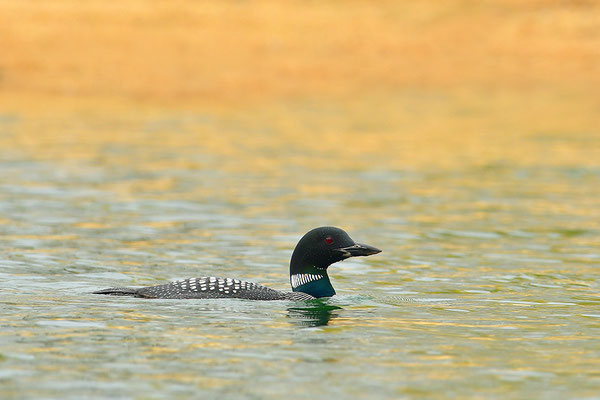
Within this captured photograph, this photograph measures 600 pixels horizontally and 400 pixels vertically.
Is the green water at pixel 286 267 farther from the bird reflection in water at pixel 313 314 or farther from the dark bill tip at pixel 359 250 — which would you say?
the dark bill tip at pixel 359 250

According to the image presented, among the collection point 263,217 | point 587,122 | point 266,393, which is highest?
point 587,122

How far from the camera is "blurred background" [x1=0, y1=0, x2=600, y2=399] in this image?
9.52m

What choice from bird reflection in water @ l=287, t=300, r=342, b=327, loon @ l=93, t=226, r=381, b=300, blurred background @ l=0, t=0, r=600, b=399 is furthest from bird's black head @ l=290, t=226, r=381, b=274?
blurred background @ l=0, t=0, r=600, b=399

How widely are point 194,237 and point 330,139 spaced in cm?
1203

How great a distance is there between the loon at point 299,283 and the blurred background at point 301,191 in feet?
0.59

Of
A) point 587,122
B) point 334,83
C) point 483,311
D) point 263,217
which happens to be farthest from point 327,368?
point 334,83

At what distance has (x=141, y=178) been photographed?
21719mm

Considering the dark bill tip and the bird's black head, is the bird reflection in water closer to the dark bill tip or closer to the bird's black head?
the bird's black head

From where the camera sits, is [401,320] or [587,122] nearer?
[401,320]

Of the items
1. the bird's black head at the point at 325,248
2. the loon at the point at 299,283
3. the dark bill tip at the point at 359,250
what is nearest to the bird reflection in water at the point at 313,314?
the loon at the point at 299,283

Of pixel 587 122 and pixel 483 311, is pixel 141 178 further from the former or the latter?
pixel 587 122

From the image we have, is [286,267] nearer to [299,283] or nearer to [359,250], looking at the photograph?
[299,283]

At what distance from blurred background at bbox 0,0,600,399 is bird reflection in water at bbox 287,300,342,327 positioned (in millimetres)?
→ 50

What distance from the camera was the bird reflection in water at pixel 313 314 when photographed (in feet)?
36.2
